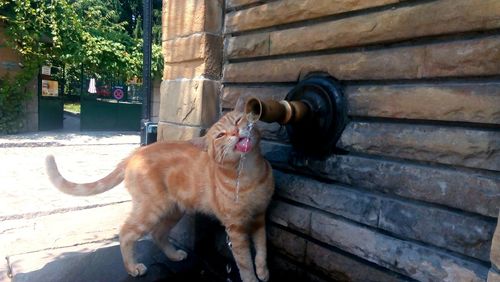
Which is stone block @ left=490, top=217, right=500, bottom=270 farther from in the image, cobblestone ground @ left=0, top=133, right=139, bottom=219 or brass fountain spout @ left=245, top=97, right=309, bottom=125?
cobblestone ground @ left=0, top=133, right=139, bottom=219

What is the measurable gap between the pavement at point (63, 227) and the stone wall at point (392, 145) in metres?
1.04

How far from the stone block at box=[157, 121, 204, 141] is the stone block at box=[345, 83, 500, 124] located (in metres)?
1.36

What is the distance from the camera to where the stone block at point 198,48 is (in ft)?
9.34

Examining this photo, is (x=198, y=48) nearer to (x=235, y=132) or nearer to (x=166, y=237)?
(x=235, y=132)

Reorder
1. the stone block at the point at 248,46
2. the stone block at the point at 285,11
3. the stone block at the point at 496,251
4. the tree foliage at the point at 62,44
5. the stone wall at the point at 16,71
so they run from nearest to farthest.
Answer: the stone block at the point at 496,251 → the stone block at the point at 285,11 → the stone block at the point at 248,46 → the tree foliage at the point at 62,44 → the stone wall at the point at 16,71

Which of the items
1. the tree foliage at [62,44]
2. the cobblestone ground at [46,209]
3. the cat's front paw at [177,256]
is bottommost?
the cobblestone ground at [46,209]

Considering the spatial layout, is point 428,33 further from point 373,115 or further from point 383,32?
point 373,115

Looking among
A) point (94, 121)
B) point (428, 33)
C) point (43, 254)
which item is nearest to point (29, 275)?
point (43, 254)

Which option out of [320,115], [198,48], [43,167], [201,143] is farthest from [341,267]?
[43,167]

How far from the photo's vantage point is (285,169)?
8.10 feet

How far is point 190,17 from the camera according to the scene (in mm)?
2979

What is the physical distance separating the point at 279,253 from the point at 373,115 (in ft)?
3.76

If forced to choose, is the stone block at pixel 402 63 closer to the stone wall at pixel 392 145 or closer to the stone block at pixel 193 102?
the stone wall at pixel 392 145

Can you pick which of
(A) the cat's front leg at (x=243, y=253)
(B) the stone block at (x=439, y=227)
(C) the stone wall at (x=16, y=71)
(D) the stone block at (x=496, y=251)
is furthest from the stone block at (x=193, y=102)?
(C) the stone wall at (x=16, y=71)
